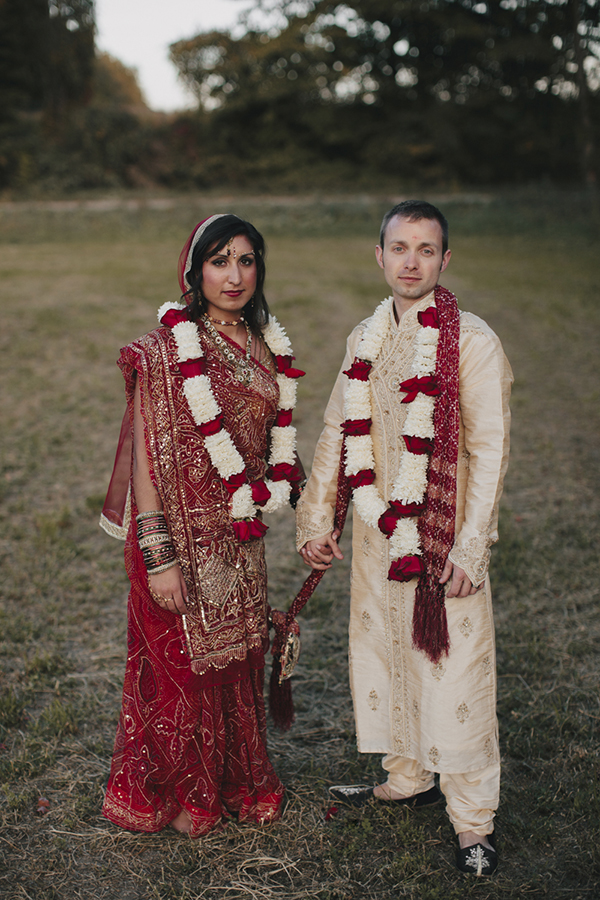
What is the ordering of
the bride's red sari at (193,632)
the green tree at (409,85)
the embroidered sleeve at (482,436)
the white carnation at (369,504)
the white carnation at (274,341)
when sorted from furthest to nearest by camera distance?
the green tree at (409,85)
the white carnation at (274,341)
the white carnation at (369,504)
the bride's red sari at (193,632)
the embroidered sleeve at (482,436)

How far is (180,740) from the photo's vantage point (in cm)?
241

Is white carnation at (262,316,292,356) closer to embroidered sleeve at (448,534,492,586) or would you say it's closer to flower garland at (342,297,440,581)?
flower garland at (342,297,440,581)

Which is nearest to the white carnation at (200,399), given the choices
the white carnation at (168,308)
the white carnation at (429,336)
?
the white carnation at (168,308)

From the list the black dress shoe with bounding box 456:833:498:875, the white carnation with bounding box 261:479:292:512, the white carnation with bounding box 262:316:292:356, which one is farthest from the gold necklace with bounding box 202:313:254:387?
the black dress shoe with bounding box 456:833:498:875

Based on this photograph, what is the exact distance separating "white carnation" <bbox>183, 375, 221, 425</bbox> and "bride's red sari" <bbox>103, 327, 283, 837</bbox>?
5 centimetres

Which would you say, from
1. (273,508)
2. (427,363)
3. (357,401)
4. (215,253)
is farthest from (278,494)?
(215,253)

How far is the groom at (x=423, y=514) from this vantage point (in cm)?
221

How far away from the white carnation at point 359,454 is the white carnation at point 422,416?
204mm

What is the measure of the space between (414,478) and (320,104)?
29.6 meters

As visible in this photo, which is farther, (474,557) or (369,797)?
(369,797)

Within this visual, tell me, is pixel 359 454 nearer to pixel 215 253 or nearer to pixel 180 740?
pixel 215 253

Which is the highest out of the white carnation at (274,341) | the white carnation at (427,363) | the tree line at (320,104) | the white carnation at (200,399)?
the tree line at (320,104)

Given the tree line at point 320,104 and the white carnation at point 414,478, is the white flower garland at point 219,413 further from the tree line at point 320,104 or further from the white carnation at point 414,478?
the tree line at point 320,104

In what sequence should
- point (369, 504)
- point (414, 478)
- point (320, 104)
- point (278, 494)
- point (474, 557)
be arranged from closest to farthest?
point (474, 557) < point (414, 478) < point (369, 504) < point (278, 494) < point (320, 104)
